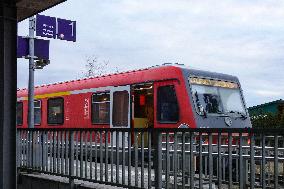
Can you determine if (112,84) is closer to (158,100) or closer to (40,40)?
(158,100)

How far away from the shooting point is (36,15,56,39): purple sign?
13.5 m

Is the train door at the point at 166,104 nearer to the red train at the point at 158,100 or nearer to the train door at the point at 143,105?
the red train at the point at 158,100

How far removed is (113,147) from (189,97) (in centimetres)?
613

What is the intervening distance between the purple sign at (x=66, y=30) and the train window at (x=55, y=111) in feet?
14.7

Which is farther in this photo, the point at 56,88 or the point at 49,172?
the point at 56,88

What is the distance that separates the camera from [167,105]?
13383 millimetres

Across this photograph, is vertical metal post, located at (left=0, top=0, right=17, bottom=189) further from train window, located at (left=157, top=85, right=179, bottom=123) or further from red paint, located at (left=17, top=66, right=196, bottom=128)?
train window, located at (left=157, top=85, right=179, bottom=123)

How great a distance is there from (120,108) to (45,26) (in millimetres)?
3459

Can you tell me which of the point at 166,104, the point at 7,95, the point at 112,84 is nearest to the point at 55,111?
the point at 112,84

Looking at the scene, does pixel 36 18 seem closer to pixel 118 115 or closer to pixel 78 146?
pixel 118 115

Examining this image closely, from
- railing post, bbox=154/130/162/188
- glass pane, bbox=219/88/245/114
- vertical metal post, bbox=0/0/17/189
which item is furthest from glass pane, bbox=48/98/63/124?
railing post, bbox=154/130/162/188

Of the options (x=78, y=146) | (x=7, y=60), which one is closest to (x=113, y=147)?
(x=78, y=146)

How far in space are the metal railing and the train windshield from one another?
558 cm

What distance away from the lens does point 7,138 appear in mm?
6961
